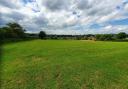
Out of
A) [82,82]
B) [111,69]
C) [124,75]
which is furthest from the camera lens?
[111,69]

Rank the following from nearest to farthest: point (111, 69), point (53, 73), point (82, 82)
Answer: point (82, 82), point (53, 73), point (111, 69)

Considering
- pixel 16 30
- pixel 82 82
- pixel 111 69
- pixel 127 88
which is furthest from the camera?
pixel 16 30

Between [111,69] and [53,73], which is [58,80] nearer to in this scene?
[53,73]

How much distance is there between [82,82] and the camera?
8.56 m

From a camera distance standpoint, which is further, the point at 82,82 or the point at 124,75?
the point at 124,75

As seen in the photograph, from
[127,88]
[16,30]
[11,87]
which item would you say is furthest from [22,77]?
[16,30]

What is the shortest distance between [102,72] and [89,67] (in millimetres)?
1448

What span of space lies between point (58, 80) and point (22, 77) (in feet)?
7.96

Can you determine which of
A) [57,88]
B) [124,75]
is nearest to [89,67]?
[124,75]

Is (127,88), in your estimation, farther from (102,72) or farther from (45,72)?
(45,72)

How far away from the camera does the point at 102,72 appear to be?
10.2 m

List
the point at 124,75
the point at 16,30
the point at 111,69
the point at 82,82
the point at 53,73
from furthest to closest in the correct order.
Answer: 1. the point at 16,30
2. the point at 111,69
3. the point at 53,73
4. the point at 124,75
5. the point at 82,82

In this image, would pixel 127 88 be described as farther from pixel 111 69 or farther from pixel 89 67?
pixel 89 67

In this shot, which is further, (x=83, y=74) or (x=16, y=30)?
(x=16, y=30)
